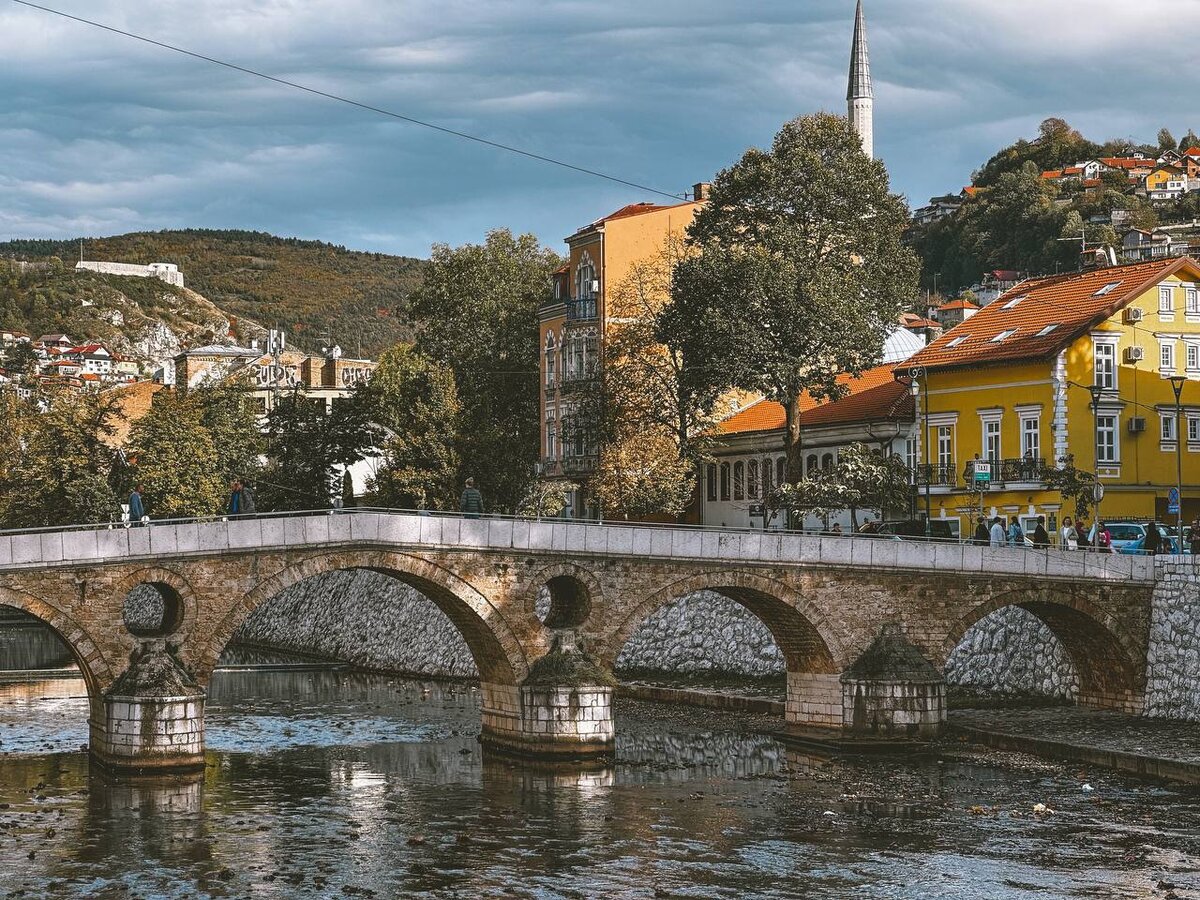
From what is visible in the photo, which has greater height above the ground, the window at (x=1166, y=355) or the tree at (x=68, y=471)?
the window at (x=1166, y=355)

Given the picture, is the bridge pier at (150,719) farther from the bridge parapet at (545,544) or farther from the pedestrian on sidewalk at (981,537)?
the pedestrian on sidewalk at (981,537)

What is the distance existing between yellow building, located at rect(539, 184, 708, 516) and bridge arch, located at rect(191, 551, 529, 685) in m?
23.6

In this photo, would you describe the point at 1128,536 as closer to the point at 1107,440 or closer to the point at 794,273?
the point at 1107,440

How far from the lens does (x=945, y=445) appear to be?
185 ft

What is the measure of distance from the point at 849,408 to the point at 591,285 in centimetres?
1067

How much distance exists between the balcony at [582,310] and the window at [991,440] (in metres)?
16.1

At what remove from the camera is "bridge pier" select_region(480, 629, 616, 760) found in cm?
3688

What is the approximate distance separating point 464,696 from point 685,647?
20.8ft

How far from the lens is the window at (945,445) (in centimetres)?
5609

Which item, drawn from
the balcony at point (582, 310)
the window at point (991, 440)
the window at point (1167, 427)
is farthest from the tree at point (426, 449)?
the window at point (1167, 427)

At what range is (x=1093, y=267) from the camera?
201 feet

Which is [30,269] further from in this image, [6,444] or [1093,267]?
[1093,267]

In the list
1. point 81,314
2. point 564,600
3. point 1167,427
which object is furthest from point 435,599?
point 81,314

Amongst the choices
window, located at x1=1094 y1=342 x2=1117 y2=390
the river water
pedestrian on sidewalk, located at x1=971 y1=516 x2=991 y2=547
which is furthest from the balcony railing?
the river water
